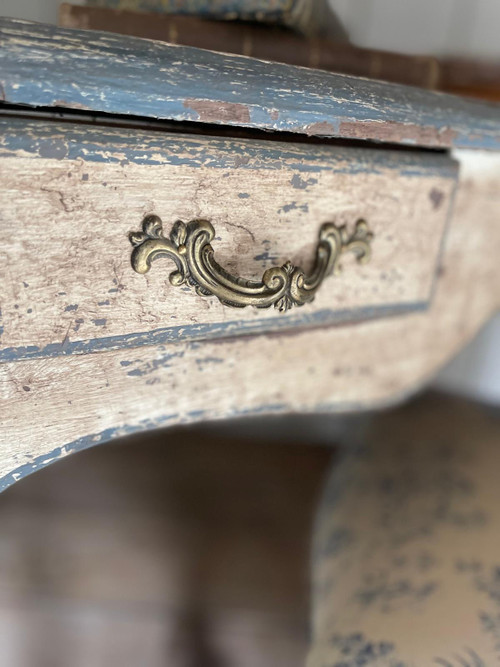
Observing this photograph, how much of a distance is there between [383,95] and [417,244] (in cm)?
13

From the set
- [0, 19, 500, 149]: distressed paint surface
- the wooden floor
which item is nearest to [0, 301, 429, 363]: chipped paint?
[0, 19, 500, 149]: distressed paint surface

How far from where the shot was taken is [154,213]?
265mm

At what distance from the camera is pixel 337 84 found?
0.29m

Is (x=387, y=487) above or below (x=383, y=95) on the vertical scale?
below

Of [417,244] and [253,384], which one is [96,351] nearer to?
[253,384]

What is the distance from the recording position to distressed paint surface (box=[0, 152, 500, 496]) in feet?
0.90

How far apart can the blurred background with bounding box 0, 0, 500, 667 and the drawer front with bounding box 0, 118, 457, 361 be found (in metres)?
0.15

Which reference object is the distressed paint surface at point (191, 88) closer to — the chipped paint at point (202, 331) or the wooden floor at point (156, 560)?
the chipped paint at point (202, 331)

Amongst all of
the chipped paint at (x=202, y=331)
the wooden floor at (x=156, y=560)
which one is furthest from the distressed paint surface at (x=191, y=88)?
the wooden floor at (x=156, y=560)

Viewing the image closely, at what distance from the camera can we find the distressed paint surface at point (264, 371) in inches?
10.8

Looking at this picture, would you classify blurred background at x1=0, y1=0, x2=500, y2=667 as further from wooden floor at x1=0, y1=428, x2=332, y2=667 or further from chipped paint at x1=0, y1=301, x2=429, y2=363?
chipped paint at x1=0, y1=301, x2=429, y2=363

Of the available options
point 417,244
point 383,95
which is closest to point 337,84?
point 383,95

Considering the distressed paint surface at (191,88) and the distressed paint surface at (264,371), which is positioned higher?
the distressed paint surface at (191,88)

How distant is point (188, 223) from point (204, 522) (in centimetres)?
59
